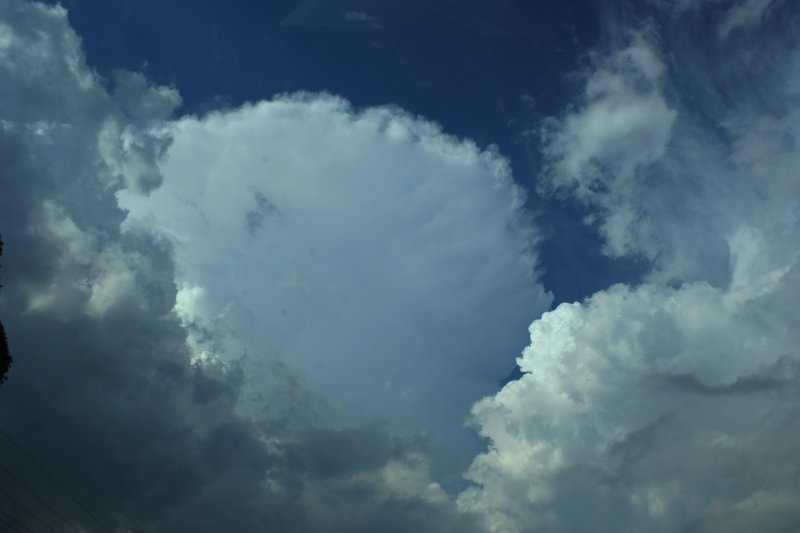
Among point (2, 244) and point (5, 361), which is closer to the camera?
point (2, 244)

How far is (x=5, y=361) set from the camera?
225ft

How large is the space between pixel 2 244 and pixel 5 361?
18.4 metres

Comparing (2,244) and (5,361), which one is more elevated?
(2,244)

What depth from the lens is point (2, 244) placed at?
59.5 m
